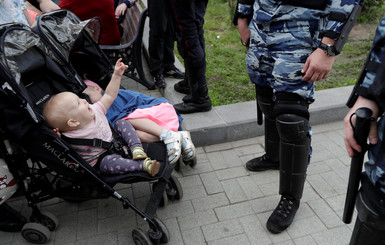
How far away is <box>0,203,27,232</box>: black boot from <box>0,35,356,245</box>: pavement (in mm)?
65

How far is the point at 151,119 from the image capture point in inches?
95.3

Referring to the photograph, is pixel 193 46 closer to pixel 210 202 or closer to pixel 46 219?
pixel 210 202

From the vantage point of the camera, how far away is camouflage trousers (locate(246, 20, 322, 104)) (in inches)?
76.2

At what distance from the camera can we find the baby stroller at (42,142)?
6.10ft

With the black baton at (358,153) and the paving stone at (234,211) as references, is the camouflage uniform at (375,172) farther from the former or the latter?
the paving stone at (234,211)

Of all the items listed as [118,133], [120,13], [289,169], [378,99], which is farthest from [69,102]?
[120,13]

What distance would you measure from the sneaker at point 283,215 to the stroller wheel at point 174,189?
2.38 ft

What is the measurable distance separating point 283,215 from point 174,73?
2.66m

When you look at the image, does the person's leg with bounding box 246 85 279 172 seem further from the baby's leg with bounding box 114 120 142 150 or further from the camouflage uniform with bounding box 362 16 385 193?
the camouflage uniform with bounding box 362 16 385 193

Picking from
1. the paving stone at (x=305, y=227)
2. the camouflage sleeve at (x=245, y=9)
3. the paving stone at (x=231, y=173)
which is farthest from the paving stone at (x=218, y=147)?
the camouflage sleeve at (x=245, y=9)

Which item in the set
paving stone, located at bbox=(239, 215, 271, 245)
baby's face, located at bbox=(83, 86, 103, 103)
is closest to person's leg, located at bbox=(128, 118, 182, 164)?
baby's face, located at bbox=(83, 86, 103, 103)

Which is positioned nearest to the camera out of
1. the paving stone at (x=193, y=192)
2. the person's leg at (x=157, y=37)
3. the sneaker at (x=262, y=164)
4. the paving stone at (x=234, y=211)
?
the paving stone at (x=234, y=211)

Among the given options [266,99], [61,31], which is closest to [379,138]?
[266,99]

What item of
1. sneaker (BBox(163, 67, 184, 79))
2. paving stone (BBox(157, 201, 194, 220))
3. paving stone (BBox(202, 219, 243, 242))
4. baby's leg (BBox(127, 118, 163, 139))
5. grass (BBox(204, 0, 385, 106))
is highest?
baby's leg (BBox(127, 118, 163, 139))
